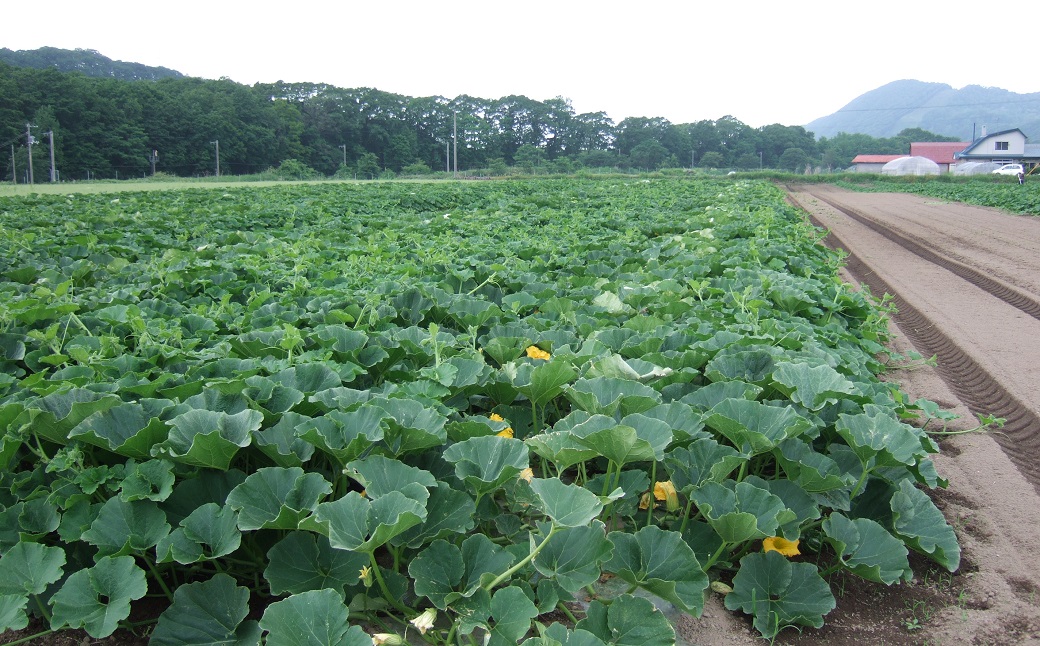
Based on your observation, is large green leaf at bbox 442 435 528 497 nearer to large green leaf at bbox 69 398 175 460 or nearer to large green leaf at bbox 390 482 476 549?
large green leaf at bbox 390 482 476 549

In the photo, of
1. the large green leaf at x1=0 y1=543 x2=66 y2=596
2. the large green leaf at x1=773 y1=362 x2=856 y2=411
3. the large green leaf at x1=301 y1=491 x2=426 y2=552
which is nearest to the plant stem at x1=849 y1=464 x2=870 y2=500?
the large green leaf at x1=773 y1=362 x2=856 y2=411

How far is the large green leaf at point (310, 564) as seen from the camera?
68.0 inches

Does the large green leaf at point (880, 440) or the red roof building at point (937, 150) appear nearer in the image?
the large green leaf at point (880, 440)

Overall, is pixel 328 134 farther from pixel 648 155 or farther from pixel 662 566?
pixel 662 566

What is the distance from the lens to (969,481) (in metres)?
2.99

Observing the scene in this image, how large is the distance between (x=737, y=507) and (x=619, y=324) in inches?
81.0

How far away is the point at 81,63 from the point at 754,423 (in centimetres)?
12044

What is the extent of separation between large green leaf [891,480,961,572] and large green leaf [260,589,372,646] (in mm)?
1623

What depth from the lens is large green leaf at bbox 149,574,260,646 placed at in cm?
164

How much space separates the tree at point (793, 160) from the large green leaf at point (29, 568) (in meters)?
105

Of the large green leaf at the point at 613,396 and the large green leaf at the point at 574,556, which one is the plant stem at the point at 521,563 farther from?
the large green leaf at the point at 613,396

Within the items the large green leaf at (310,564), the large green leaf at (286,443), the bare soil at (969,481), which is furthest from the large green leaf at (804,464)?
the large green leaf at (286,443)

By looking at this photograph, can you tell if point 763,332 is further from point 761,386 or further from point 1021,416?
point 1021,416

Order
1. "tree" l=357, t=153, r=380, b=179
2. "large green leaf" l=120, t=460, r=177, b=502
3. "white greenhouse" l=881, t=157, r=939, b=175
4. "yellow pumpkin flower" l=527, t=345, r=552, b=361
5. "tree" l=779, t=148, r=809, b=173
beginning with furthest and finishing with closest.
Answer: "tree" l=779, t=148, r=809, b=173, "white greenhouse" l=881, t=157, r=939, b=175, "tree" l=357, t=153, r=380, b=179, "yellow pumpkin flower" l=527, t=345, r=552, b=361, "large green leaf" l=120, t=460, r=177, b=502
